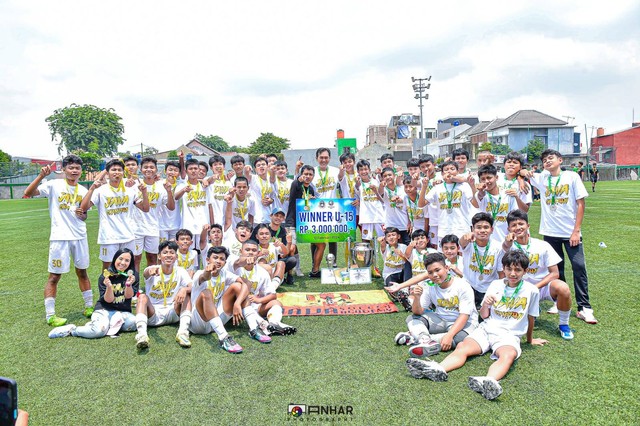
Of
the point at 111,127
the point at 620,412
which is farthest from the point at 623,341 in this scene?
the point at 111,127

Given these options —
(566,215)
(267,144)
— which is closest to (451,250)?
(566,215)

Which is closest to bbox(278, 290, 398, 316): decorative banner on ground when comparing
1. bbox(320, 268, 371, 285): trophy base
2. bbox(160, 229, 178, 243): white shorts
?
bbox(320, 268, 371, 285): trophy base

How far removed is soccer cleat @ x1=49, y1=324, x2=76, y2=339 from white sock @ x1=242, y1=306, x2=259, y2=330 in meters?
2.03

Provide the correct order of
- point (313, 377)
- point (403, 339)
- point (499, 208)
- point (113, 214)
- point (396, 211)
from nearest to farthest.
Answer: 1. point (313, 377)
2. point (403, 339)
3. point (113, 214)
4. point (499, 208)
5. point (396, 211)

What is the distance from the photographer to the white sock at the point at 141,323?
4422 mm

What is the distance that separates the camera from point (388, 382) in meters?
3.58

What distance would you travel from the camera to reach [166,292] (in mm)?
5035

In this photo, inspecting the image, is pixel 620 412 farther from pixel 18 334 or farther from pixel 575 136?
pixel 575 136

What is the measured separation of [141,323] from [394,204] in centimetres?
418

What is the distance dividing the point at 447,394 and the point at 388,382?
0.50m

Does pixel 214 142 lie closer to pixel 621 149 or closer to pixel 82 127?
pixel 82 127

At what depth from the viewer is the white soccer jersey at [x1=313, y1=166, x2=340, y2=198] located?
7449 millimetres

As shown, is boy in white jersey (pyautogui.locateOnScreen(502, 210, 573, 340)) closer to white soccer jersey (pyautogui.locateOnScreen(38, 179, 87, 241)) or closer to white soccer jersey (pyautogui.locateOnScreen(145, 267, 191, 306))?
white soccer jersey (pyautogui.locateOnScreen(145, 267, 191, 306))

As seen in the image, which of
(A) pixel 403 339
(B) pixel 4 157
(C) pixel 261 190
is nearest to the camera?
(A) pixel 403 339
